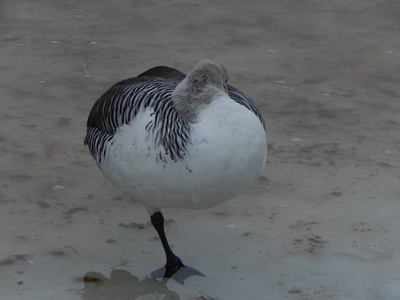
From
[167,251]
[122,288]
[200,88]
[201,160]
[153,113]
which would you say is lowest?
[122,288]

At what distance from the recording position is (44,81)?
6.97 metres

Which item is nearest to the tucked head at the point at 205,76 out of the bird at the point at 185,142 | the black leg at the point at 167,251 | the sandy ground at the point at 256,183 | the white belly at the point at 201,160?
the bird at the point at 185,142

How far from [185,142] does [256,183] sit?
1.70 meters

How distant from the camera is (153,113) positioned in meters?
4.05

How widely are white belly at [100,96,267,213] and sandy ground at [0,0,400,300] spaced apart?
0.61 m

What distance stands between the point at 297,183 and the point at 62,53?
3026 mm

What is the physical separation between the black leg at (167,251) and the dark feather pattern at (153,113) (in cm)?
46

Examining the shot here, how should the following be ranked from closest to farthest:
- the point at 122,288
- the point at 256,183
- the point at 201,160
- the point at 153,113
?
the point at 201,160, the point at 153,113, the point at 122,288, the point at 256,183

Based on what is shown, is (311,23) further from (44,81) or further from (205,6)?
(44,81)

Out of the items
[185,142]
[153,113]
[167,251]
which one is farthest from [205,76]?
[167,251]

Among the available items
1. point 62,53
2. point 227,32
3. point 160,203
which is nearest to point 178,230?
point 160,203

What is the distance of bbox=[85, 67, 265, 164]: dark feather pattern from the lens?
3.88 metres

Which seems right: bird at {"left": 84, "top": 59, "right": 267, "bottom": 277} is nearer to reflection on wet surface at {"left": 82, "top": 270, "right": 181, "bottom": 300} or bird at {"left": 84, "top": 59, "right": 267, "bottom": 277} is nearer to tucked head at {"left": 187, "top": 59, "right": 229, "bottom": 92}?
tucked head at {"left": 187, "top": 59, "right": 229, "bottom": 92}

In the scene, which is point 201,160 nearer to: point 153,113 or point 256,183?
point 153,113
